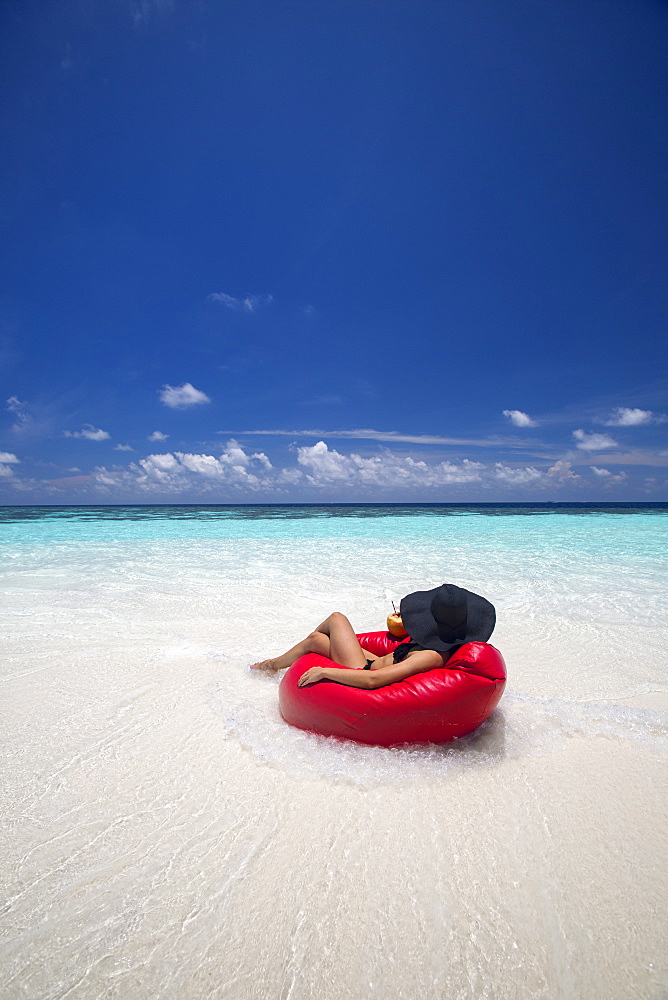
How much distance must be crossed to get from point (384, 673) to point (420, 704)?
0.25 m

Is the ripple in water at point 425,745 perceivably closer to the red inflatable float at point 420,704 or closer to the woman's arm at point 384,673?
the red inflatable float at point 420,704

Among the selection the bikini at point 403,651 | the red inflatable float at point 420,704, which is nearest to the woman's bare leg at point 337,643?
the bikini at point 403,651

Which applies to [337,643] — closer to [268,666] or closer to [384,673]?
[384,673]

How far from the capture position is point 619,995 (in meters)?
1.34

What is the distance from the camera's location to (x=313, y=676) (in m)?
2.60

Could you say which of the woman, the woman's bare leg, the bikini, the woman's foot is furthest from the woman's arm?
the woman's foot

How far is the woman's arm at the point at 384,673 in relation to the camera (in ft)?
8.09

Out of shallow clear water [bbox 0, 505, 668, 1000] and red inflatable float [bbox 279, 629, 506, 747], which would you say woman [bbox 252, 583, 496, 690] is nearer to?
red inflatable float [bbox 279, 629, 506, 747]

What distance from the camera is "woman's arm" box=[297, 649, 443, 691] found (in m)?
2.46

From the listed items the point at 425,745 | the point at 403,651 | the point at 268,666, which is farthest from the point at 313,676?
the point at 268,666

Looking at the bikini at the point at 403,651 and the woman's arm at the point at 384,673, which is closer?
the woman's arm at the point at 384,673

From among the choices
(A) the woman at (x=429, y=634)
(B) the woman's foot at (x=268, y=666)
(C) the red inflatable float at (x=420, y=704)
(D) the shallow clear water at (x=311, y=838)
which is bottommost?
(D) the shallow clear water at (x=311, y=838)

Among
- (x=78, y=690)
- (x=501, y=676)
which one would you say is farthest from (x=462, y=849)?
(x=78, y=690)

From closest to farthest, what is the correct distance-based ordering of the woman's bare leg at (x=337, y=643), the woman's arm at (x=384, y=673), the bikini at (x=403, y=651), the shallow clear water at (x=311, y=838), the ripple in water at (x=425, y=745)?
1. the shallow clear water at (x=311, y=838)
2. the ripple in water at (x=425, y=745)
3. the woman's arm at (x=384, y=673)
4. the bikini at (x=403, y=651)
5. the woman's bare leg at (x=337, y=643)
